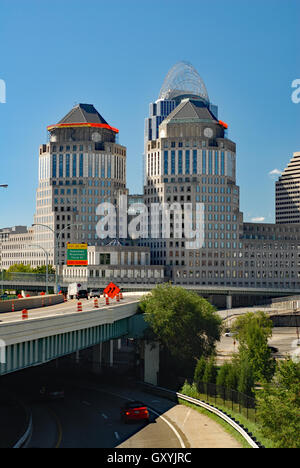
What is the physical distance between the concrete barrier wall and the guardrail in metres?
14.7

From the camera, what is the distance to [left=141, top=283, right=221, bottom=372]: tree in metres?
82.1

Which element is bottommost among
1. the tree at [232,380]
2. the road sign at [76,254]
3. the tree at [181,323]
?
the tree at [232,380]

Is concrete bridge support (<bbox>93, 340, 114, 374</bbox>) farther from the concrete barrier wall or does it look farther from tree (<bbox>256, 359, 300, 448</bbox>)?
tree (<bbox>256, 359, 300, 448</bbox>)

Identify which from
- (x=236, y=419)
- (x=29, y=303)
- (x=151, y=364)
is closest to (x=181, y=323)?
(x=151, y=364)

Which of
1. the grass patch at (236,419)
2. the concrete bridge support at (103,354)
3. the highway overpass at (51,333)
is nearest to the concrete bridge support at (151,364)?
the highway overpass at (51,333)

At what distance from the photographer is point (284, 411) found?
54.1 meters

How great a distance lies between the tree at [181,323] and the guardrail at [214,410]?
6454 millimetres

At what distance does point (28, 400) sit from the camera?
71625 mm

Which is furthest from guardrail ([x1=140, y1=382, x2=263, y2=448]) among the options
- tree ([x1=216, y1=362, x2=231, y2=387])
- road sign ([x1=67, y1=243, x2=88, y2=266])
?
road sign ([x1=67, y1=243, x2=88, y2=266])

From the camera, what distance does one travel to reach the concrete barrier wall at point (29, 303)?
67125 millimetres

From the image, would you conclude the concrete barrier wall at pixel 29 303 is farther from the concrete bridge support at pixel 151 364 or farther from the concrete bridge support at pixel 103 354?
the concrete bridge support at pixel 151 364
